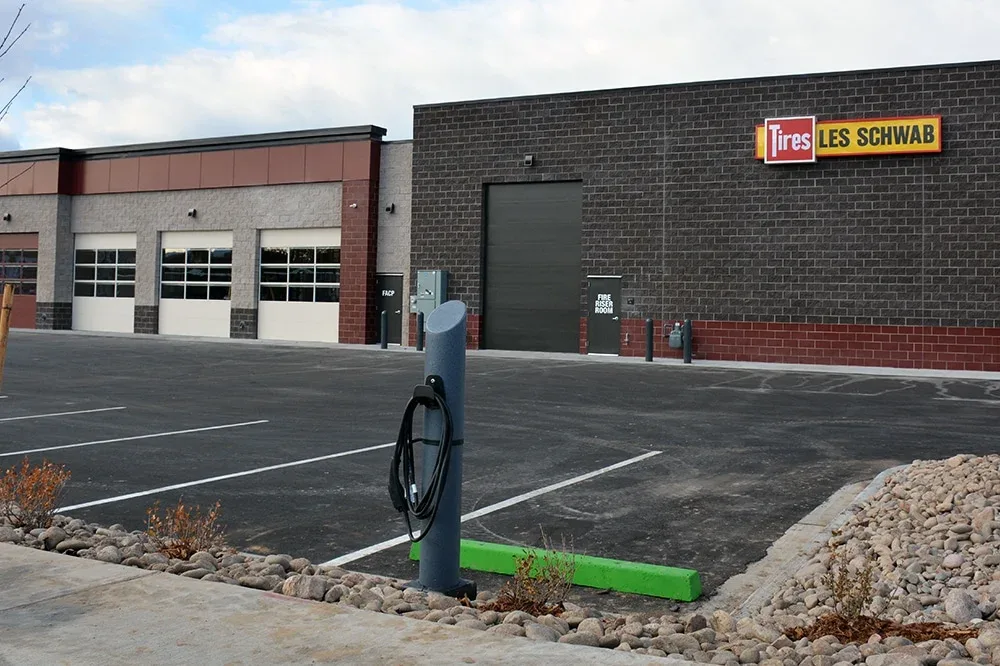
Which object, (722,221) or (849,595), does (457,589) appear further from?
(722,221)

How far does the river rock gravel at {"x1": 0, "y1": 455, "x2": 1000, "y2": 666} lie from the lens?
425 cm

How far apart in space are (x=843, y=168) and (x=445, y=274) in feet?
39.8

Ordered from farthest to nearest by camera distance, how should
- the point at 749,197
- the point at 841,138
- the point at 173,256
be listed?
1. the point at 173,256
2. the point at 749,197
3. the point at 841,138

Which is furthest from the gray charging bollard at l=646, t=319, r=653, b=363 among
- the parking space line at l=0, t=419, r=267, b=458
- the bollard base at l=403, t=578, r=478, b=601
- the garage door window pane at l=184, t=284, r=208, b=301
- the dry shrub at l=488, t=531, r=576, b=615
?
the dry shrub at l=488, t=531, r=576, b=615

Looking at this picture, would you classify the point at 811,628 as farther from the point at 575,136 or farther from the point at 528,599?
Answer: the point at 575,136

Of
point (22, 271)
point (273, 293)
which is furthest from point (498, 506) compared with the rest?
point (22, 271)

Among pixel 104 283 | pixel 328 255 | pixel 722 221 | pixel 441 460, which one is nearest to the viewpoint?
pixel 441 460

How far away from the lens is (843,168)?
1048 inches

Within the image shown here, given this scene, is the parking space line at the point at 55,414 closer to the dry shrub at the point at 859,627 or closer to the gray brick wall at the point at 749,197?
the dry shrub at the point at 859,627

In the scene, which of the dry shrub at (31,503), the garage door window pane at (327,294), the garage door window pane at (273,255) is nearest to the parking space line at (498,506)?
the dry shrub at (31,503)

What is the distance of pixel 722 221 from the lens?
27.9m

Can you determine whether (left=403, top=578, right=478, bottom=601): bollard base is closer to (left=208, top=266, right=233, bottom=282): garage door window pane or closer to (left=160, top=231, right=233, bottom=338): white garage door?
(left=160, top=231, right=233, bottom=338): white garage door

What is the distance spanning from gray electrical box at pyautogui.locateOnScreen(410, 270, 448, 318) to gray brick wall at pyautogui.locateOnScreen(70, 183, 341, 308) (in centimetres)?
462

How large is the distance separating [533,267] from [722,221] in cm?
600
